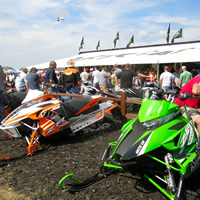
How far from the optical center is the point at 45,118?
4.24 metres

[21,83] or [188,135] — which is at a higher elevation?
[21,83]

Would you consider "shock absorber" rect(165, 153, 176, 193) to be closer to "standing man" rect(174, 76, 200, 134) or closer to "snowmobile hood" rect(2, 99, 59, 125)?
"standing man" rect(174, 76, 200, 134)

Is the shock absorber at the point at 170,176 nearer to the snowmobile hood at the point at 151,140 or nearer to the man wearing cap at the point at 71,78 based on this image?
the snowmobile hood at the point at 151,140

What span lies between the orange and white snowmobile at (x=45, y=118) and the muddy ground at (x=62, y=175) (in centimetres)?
36

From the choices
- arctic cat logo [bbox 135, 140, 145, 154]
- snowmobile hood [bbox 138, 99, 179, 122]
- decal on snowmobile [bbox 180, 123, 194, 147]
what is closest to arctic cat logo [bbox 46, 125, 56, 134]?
snowmobile hood [bbox 138, 99, 179, 122]

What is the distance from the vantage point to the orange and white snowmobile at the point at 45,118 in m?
4.11

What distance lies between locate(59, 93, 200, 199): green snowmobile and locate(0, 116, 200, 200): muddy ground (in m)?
0.43

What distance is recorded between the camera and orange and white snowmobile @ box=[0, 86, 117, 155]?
Result: 13.5ft

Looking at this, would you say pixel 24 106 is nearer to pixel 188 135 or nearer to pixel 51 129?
pixel 51 129

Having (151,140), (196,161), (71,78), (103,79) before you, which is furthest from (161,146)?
(103,79)

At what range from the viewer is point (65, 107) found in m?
4.90

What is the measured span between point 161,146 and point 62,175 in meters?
1.64

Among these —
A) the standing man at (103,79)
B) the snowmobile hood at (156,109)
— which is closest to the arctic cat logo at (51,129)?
the snowmobile hood at (156,109)

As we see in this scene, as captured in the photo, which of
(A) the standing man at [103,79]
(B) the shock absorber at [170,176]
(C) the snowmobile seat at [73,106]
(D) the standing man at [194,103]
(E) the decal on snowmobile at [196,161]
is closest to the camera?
(B) the shock absorber at [170,176]
